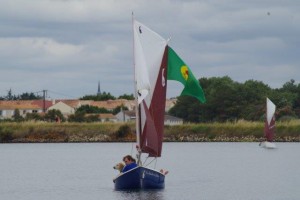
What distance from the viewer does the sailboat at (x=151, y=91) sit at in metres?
42.0

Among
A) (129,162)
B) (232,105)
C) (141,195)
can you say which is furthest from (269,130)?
(129,162)

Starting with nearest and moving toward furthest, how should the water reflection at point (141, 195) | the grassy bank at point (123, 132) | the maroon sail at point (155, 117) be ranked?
1. the water reflection at point (141, 195)
2. the maroon sail at point (155, 117)
3. the grassy bank at point (123, 132)

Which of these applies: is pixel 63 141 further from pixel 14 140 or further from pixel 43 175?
pixel 43 175

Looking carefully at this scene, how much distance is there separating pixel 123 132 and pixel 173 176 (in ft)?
183

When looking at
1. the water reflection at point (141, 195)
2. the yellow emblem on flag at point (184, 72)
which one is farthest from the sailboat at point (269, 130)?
the water reflection at point (141, 195)

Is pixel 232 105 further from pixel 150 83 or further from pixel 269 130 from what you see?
pixel 150 83

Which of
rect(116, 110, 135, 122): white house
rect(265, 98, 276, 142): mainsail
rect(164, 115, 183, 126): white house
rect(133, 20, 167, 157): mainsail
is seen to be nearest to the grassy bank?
rect(265, 98, 276, 142): mainsail

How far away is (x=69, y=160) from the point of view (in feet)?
248

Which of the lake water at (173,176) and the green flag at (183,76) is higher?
the green flag at (183,76)

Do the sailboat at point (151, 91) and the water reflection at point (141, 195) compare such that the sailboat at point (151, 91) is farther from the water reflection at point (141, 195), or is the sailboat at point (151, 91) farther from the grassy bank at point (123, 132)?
the grassy bank at point (123, 132)

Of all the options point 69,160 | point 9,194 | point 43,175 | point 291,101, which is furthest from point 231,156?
point 291,101

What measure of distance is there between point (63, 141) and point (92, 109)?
68.7m

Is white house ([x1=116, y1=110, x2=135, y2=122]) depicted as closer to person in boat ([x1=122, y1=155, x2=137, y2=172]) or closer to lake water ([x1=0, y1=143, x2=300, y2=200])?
lake water ([x1=0, y1=143, x2=300, y2=200])

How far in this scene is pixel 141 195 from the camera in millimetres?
41781
